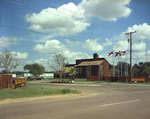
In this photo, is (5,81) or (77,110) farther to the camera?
(5,81)

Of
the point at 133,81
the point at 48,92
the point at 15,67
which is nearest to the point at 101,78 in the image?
the point at 133,81

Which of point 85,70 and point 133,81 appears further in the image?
point 85,70

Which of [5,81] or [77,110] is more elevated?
[5,81]

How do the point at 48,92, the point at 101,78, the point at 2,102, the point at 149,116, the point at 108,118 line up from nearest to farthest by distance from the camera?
the point at 108,118 < the point at 149,116 < the point at 2,102 < the point at 48,92 < the point at 101,78

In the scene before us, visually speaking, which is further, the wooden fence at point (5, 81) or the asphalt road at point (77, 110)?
the wooden fence at point (5, 81)

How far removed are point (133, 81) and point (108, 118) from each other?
3826 centimetres

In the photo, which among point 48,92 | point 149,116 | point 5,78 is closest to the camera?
point 149,116

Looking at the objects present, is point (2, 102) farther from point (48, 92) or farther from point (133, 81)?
point (133, 81)

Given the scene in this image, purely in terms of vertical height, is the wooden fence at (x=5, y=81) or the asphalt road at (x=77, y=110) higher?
the wooden fence at (x=5, y=81)

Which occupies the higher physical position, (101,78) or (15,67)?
(15,67)

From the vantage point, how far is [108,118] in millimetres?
7109

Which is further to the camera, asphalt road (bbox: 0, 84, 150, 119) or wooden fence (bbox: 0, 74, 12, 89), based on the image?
wooden fence (bbox: 0, 74, 12, 89)

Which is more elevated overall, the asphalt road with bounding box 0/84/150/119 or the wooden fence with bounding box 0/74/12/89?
the wooden fence with bounding box 0/74/12/89

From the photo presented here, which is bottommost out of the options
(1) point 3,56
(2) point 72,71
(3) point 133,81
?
(3) point 133,81
